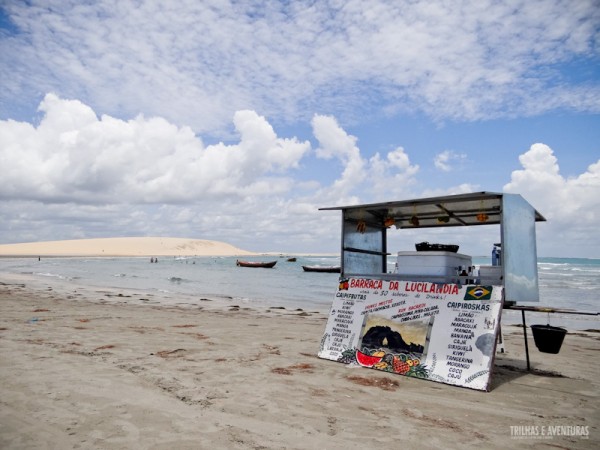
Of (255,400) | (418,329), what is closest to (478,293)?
(418,329)

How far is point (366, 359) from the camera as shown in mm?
7656

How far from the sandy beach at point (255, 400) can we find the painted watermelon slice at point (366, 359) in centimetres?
22

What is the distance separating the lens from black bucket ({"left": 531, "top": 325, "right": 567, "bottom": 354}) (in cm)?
762

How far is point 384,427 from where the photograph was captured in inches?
195

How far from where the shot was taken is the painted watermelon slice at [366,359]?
7530mm

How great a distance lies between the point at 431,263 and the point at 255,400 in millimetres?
4113

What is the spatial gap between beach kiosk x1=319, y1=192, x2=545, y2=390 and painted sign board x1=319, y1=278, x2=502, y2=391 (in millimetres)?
15

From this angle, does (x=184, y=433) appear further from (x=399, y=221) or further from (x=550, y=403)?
(x=399, y=221)

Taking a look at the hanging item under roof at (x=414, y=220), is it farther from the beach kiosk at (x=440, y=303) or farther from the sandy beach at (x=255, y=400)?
the sandy beach at (x=255, y=400)

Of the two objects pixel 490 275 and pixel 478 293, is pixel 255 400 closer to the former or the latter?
pixel 478 293

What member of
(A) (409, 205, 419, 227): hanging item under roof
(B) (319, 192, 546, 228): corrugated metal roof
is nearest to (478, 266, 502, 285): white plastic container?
(B) (319, 192, 546, 228): corrugated metal roof

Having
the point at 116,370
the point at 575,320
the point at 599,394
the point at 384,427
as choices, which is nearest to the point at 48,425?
the point at 116,370

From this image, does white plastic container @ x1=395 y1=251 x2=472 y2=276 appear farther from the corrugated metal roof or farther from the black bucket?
the black bucket

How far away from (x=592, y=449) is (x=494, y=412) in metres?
1.17
